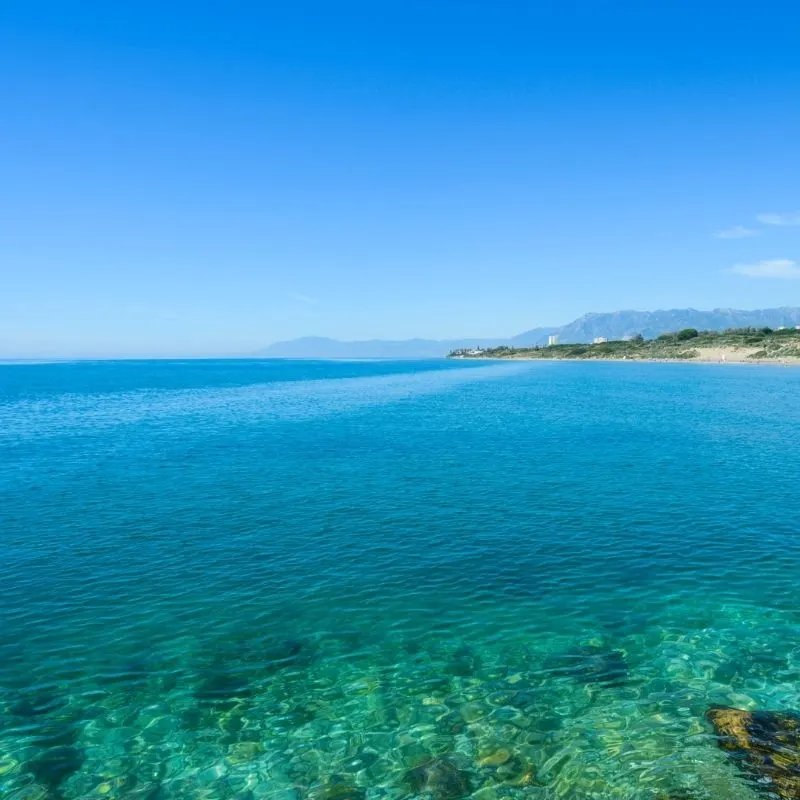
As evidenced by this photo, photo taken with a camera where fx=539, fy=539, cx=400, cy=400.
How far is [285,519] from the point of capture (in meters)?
28.8

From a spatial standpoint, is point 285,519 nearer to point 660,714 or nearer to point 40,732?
→ point 40,732

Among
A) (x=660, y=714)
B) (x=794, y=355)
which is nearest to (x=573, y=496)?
(x=660, y=714)

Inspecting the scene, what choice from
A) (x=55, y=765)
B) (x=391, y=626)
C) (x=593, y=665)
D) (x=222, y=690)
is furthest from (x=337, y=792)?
(x=593, y=665)

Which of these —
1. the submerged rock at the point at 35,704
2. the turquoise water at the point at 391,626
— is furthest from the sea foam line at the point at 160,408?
the submerged rock at the point at 35,704

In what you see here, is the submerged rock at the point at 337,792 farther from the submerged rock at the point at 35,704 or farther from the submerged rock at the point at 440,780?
the submerged rock at the point at 35,704

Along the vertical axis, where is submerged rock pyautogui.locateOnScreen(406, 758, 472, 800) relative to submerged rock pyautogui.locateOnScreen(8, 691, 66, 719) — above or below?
below

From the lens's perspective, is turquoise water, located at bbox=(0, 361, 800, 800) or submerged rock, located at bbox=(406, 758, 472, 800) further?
turquoise water, located at bbox=(0, 361, 800, 800)

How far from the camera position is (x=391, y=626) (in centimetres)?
1792

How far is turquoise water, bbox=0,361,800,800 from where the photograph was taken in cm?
1219

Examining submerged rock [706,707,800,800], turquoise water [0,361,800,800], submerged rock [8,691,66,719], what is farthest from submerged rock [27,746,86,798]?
submerged rock [706,707,800,800]

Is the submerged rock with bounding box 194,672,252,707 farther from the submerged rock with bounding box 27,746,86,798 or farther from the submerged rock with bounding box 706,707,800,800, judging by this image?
the submerged rock with bounding box 706,707,800,800

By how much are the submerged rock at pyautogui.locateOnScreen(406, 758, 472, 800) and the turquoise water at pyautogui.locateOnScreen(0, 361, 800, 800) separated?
6 centimetres

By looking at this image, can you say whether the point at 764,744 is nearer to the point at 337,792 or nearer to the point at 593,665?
Answer: the point at 593,665

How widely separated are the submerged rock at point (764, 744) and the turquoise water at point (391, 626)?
419mm
